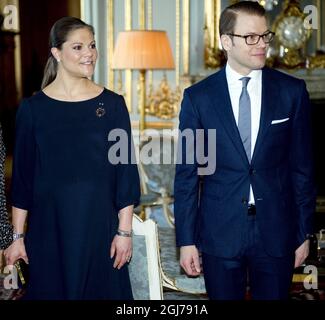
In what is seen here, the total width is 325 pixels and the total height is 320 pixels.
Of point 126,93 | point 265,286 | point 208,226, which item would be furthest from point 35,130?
point 126,93

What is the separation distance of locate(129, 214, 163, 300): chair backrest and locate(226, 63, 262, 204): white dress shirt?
376mm

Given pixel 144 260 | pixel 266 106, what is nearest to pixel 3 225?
pixel 144 260

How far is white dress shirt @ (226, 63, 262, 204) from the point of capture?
2080mm

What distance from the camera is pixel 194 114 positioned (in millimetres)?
2102

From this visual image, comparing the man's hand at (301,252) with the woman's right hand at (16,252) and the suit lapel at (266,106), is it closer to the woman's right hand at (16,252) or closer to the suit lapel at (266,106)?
the suit lapel at (266,106)

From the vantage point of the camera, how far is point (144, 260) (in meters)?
2.29

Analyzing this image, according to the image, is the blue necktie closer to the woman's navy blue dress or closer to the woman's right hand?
the woman's navy blue dress

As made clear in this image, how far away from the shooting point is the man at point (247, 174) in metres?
2.06

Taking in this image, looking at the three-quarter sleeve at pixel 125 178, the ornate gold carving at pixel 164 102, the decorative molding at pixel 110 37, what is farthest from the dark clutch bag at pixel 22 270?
the decorative molding at pixel 110 37

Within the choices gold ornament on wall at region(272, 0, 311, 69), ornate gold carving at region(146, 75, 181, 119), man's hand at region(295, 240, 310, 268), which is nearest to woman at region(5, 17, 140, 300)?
man's hand at region(295, 240, 310, 268)

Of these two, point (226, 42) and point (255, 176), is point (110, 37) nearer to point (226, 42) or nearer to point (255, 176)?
point (226, 42)
